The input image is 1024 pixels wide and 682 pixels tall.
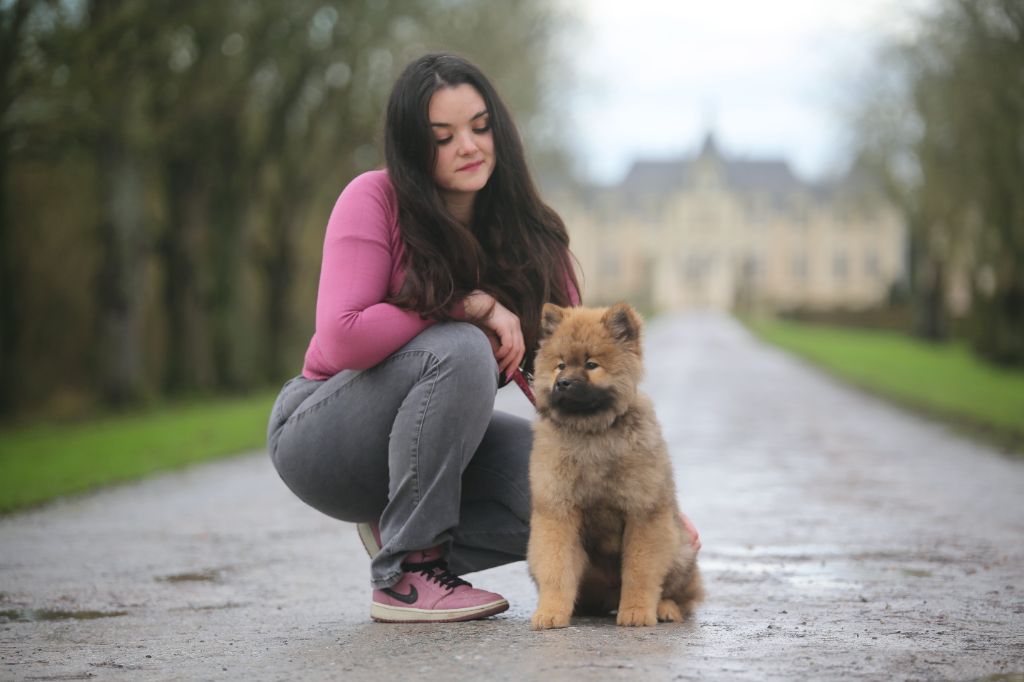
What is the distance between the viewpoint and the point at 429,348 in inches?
202

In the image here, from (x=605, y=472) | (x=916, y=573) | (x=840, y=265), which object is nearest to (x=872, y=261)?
(x=840, y=265)

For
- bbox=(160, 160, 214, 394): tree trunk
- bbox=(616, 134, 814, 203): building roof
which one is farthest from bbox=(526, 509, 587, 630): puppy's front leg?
bbox=(616, 134, 814, 203): building roof

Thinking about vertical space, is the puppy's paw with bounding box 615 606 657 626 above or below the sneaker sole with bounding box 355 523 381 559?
below

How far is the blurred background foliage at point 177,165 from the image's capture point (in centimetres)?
1878

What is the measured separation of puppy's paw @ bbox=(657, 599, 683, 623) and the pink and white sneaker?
615 millimetres

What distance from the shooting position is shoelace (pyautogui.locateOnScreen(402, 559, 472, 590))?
207 inches

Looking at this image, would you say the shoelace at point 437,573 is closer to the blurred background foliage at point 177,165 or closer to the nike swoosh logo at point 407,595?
the nike swoosh logo at point 407,595

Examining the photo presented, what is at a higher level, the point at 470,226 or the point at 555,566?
the point at 470,226

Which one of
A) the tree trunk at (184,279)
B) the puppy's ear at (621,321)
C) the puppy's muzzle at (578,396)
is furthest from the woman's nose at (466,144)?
the tree trunk at (184,279)

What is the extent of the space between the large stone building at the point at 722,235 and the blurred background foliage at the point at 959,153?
259ft

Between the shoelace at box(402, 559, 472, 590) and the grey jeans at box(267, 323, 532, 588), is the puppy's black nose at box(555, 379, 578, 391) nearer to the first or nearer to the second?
the grey jeans at box(267, 323, 532, 588)

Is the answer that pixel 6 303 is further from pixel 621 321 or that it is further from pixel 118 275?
pixel 621 321

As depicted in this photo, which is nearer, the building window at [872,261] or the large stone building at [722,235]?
the large stone building at [722,235]

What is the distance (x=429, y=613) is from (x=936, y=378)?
76.3 feet
